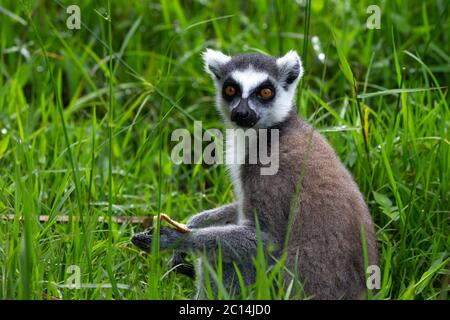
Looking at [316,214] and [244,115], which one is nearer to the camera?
[316,214]

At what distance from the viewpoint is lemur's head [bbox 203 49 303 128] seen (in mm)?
4805

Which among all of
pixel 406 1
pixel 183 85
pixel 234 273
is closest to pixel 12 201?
pixel 234 273

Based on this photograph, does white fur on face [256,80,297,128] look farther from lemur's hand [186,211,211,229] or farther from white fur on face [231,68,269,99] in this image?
lemur's hand [186,211,211,229]

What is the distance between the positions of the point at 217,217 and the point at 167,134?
0.64 meters

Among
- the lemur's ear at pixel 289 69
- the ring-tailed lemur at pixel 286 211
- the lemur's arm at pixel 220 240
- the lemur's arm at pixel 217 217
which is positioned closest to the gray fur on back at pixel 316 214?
the ring-tailed lemur at pixel 286 211

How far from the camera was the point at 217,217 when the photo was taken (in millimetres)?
5012

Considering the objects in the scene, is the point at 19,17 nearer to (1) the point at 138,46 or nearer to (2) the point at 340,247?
(1) the point at 138,46

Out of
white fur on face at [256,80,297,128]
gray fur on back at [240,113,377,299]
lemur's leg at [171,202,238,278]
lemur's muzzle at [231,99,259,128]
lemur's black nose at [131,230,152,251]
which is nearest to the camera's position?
gray fur on back at [240,113,377,299]

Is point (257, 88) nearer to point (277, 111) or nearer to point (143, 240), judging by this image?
point (277, 111)

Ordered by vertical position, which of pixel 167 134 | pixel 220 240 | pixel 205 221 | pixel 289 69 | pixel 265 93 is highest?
pixel 289 69

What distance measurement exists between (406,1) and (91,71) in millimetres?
3090

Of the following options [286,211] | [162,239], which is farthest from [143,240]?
[286,211]

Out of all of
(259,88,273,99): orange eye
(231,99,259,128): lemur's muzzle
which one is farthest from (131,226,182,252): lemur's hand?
(259,88,273,99): orange eye

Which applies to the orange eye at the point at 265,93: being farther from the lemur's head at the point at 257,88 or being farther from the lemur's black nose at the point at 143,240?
the lemur's black nose at the point at 143,240
